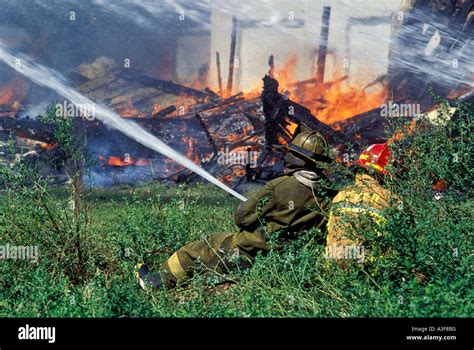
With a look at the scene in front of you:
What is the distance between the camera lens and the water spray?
14594 mm

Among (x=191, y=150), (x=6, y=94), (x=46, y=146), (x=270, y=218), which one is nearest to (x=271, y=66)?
(x=191, y=150)

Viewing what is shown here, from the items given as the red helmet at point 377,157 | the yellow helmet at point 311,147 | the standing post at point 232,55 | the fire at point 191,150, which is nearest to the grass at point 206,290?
the yellow helmet at point 311,147

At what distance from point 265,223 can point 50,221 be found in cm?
209

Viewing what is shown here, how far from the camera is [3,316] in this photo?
6547 millimetres

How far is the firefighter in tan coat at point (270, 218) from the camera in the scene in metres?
7.64

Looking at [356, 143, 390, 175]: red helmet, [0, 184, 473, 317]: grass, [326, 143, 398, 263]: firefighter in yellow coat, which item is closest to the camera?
[0, 184, 473, 317]: grass

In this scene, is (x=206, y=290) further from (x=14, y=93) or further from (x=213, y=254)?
(x=14, y=93)

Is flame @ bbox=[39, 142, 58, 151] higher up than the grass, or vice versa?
the grass

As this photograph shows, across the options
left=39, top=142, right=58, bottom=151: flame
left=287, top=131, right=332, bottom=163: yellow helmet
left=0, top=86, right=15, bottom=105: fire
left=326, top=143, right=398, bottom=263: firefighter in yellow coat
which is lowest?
left=39, top=142, right=58, bottom=151: flame

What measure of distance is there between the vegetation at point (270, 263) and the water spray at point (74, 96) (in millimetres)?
5784

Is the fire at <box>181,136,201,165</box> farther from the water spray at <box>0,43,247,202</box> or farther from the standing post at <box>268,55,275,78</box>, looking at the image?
the standing post at <box>268,55,275,78</box>

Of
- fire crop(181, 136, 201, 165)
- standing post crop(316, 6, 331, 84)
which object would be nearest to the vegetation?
fire crop(181, 136, 201, 165)

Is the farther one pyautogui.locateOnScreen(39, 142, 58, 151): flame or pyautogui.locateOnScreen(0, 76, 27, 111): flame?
pyautogui.locateOnScreen(0, 76, 27, 111): flame

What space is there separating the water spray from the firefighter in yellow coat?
7.25 m
